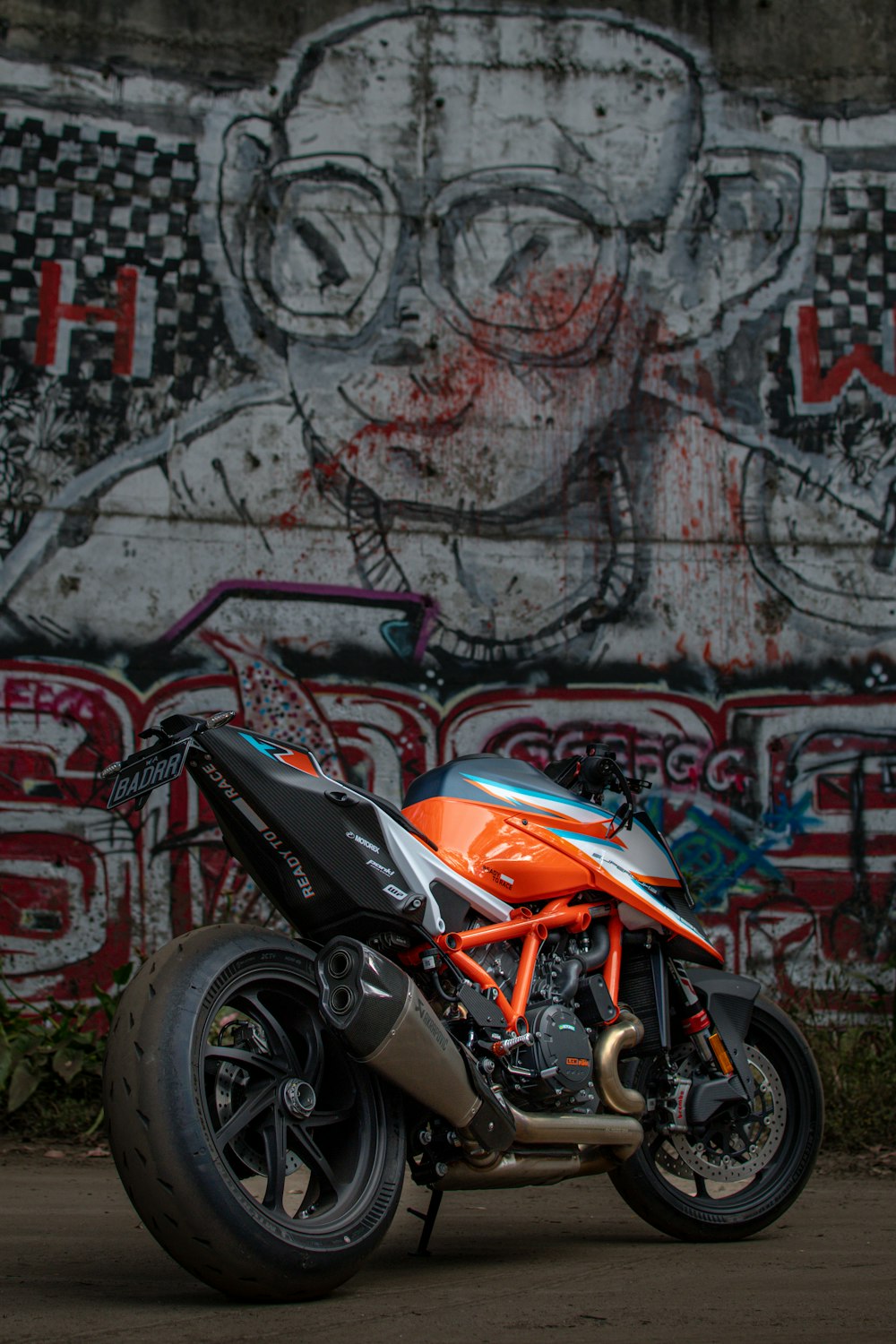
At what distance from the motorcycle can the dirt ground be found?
15 cm

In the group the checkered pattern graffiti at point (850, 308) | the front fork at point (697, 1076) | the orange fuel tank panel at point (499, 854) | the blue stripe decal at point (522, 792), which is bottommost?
the front fork at point (697, 1076)

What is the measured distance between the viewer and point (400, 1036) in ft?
10.1

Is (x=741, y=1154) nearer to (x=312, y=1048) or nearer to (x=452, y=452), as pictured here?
(x=312, y=1048)

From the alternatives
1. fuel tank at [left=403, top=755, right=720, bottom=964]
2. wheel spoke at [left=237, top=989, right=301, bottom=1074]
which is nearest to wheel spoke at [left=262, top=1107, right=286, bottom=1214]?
wheel spoke at [left=237, top=989, right=301, bottom=1074]

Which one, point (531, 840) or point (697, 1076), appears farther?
point (697, 1076)

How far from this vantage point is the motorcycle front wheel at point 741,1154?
4.00 m

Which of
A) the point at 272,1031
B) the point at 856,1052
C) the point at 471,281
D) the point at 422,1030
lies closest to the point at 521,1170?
the point at 422,1030

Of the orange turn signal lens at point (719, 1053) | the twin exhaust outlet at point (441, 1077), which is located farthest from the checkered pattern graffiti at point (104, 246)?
the twin exhaust outlet at point (441, 1077)

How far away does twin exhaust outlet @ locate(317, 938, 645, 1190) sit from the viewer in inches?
121

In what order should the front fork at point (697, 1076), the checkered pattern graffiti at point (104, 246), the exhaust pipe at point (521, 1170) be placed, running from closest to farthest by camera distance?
the exhaust pipe at point (521, 1170) < the front fork at point (697, 1076) < the checkered pattern graffiti at point (104, 246)

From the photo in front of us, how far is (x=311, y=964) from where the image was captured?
3197 mm

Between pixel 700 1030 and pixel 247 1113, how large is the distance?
5.32 ft

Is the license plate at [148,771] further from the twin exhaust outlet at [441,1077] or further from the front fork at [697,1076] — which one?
the front fork at [697,1076]

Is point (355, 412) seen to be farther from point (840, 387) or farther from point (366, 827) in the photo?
point (366, 827)
